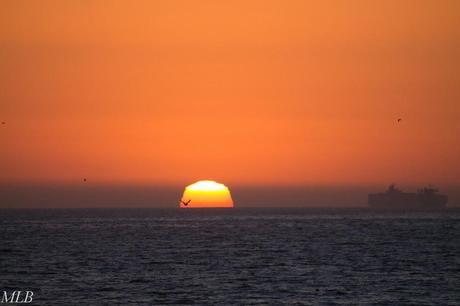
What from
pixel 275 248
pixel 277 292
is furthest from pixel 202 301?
pixel 275 248

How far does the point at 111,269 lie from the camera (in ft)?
255

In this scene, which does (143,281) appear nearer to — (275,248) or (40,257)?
(40,257)

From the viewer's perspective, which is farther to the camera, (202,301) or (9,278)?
(9,278)

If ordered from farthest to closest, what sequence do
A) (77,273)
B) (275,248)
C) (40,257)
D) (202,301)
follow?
(275,248)
(40,257)
(77,273)
(202,301)

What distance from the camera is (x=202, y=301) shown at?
192 feet

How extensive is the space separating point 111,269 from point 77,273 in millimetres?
4619

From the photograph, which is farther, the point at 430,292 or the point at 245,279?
the point at 245,279

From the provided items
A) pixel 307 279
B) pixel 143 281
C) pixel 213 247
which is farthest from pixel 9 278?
pixel 213 247

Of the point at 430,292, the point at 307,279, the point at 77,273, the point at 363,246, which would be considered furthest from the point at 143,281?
the point at 363,246

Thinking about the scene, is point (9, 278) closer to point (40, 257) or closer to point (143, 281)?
point (143, 281)

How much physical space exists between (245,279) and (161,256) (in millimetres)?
25315

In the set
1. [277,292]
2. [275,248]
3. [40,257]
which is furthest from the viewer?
[275,248]

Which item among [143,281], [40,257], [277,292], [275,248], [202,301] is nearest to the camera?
[202,301]

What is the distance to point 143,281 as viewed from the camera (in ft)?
226
